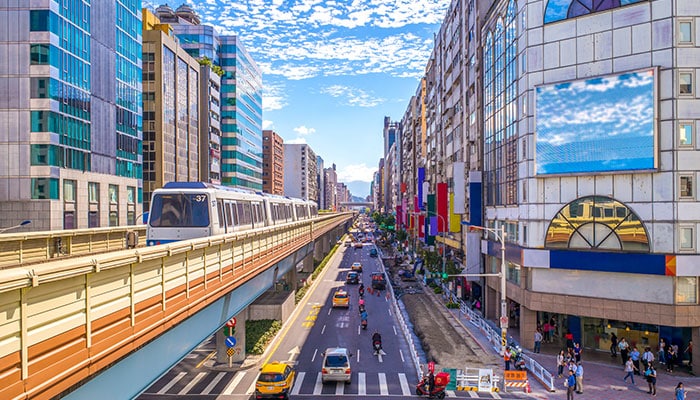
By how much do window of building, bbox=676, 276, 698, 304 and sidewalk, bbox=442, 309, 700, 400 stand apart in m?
4.00

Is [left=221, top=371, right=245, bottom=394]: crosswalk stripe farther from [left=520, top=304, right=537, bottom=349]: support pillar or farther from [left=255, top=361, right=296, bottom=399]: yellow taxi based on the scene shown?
[left=520, top=304, right=537, bottom=349]: support pillar

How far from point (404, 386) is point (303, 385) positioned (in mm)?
5229

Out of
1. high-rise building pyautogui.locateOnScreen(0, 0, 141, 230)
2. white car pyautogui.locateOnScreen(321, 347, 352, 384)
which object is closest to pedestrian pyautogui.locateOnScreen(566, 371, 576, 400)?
white car pyautogui.locateOnScreen(321, 347, 352, 384)

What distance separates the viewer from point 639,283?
30.9 metres

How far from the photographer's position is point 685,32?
97.3ft

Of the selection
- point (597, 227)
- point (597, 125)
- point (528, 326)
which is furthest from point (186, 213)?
point (597, 125)

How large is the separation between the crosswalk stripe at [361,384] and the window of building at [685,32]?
→ 81.7ft

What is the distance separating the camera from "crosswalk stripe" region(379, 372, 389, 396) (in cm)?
2703

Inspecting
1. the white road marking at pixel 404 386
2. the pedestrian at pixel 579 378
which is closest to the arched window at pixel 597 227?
the pedestrian at pixel 579 378

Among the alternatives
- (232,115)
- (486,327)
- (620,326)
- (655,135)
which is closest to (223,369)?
(486,327)

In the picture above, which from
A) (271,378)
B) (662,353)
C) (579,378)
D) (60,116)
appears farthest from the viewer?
(60,116)

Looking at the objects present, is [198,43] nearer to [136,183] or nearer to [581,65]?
[136,183]

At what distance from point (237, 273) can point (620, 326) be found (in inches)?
968

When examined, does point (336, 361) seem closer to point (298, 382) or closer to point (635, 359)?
point (298, 382)
